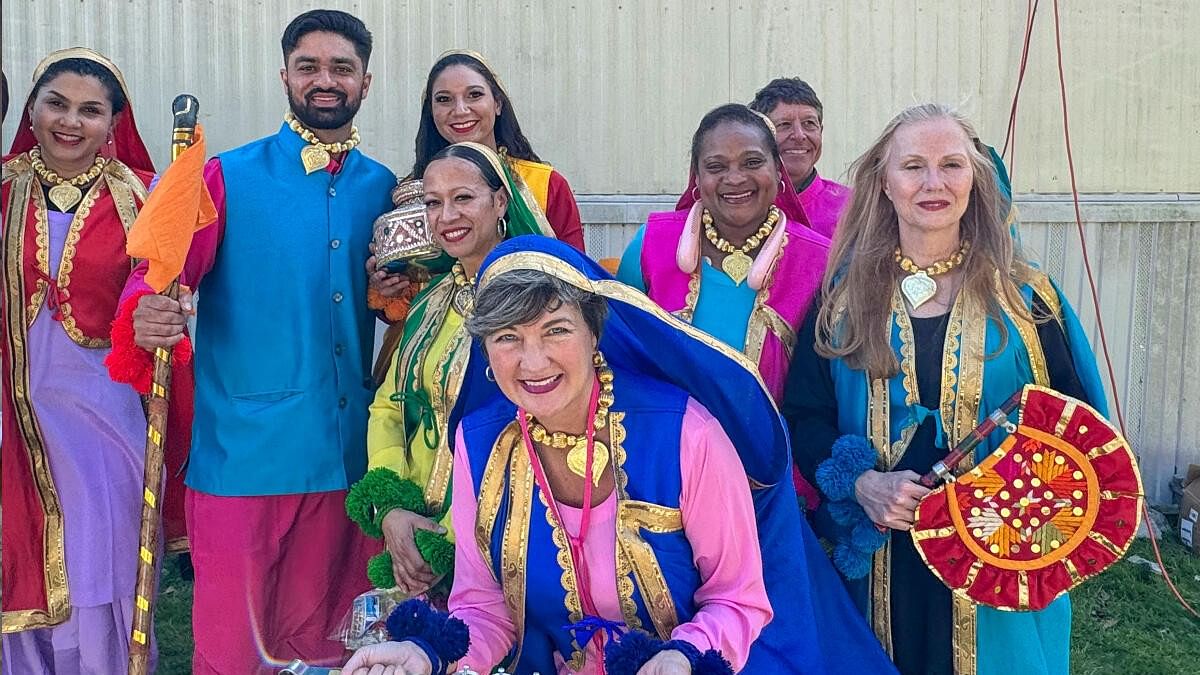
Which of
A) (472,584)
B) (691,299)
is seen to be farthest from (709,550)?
(691,299)

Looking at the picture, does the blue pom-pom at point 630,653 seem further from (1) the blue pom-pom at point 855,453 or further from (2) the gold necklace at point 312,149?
(2) the gold necklace at point 312,149

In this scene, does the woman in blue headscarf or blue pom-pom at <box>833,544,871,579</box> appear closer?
the woman in blue headscarf

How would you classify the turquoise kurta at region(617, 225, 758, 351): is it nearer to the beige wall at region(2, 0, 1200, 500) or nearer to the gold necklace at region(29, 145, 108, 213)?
the gold necklace at region(29, 145, 108, 213)

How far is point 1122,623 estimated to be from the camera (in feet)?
16.2

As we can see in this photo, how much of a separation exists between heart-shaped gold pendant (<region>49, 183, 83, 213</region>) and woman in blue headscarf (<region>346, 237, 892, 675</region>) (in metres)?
1.78

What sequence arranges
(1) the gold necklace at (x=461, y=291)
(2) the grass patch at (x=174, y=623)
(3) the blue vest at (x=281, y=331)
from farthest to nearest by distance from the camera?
(2) the grass patch at (x=174, y=623)
(3) the blue vest at (x=281, y=331)
(1) the gold necklace at (x=461, y=291)

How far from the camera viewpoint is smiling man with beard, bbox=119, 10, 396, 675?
3.40 meters

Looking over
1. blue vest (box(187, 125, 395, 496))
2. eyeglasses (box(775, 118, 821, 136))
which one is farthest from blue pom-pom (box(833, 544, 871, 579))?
eyeglasses (box(775, 118, 821, 136))

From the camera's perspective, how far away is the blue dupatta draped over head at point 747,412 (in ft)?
7.68

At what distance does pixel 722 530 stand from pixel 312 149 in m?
1.87

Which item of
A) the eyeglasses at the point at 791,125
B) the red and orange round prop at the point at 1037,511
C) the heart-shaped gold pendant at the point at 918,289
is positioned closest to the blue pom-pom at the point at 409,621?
the red and orange round prop at the point at 1037,511

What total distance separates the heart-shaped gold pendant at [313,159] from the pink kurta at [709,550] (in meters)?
1.56

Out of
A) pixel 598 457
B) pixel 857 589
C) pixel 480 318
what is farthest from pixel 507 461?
pixel 857 589

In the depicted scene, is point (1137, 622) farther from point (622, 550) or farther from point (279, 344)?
point (279, 344)
